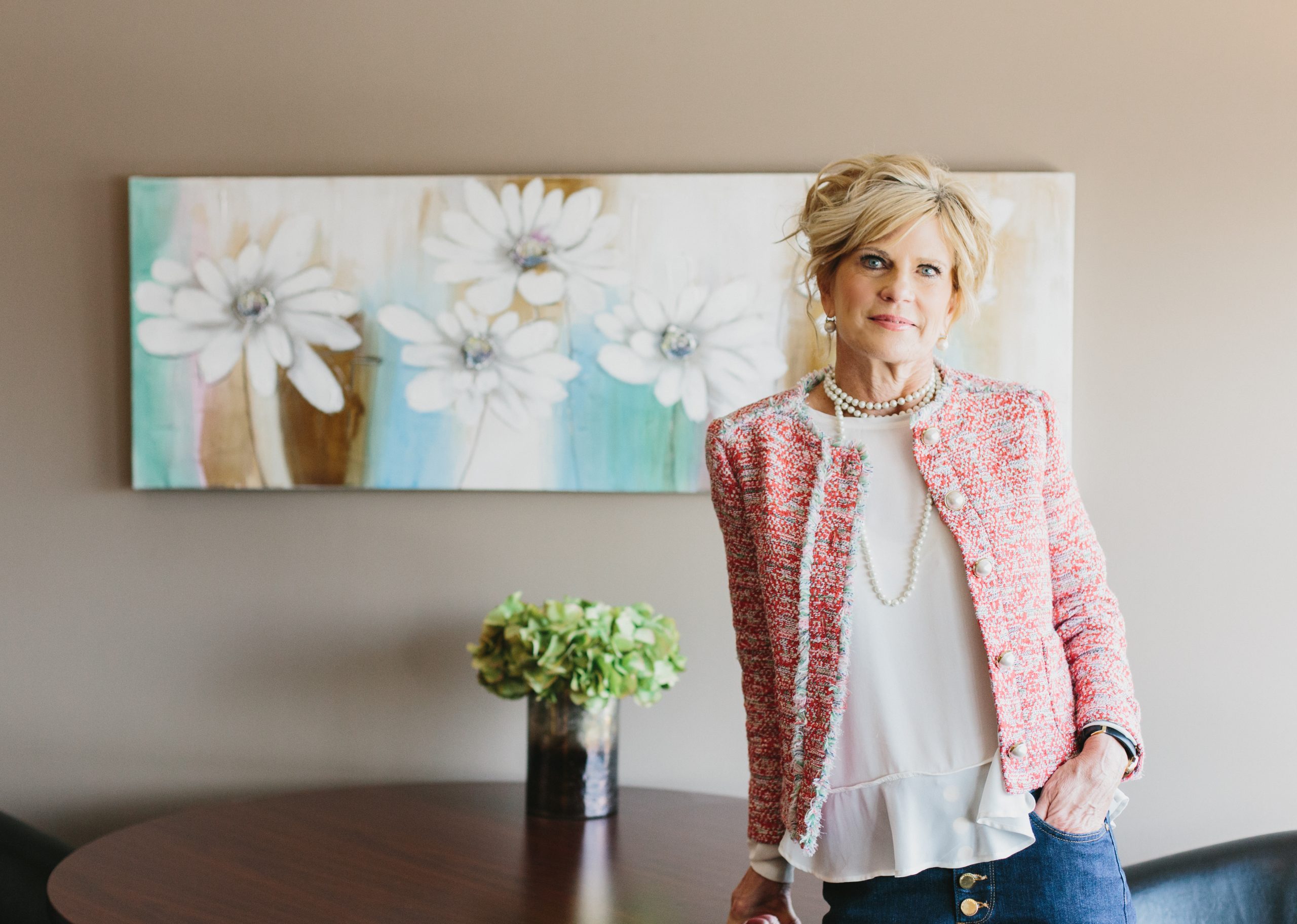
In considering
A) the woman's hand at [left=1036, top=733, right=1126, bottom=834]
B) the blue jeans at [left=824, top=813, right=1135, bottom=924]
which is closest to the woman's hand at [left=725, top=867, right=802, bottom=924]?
the blue jeans at [left=824, top=813, right=1135, bottom=924]

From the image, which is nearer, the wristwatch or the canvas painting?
the wristwatch

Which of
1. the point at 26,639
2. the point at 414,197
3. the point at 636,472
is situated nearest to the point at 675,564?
the point at 636,472

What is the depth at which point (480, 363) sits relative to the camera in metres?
2.17

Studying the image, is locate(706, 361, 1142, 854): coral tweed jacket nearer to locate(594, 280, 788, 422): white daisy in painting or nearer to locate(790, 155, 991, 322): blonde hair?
locate(790, 155, 991, 322): blonde hair

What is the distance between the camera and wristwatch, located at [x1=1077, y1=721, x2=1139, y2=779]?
1.07 meters

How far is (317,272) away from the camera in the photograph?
2182 millimetres

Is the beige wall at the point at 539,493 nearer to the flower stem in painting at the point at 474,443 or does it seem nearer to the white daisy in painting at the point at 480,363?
the flower stem in painting at the point at 474,443

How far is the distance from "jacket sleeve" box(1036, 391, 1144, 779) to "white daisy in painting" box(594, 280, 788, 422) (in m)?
1.02

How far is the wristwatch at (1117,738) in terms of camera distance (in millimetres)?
1065

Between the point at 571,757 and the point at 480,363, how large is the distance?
2.61ft

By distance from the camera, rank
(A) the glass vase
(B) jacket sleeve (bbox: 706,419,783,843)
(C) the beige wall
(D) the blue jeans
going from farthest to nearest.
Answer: (C) the beige wall, (A) the glass vase, (B) jacket sleeve (bbox: 706,419,783,843), (D) the blue jeans

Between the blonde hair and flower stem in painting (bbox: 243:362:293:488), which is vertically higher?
the blonde hair

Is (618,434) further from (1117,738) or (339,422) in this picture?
(1117,738)

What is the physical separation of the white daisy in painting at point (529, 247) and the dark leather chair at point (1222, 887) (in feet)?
4.71
